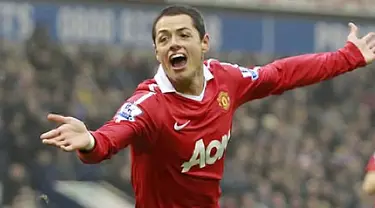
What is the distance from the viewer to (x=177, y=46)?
571cm

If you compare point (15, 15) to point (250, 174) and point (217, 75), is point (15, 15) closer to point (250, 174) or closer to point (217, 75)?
point (250, 174)

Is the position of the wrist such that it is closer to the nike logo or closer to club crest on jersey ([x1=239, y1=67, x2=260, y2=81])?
the nike logo

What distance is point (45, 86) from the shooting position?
40.4 feet

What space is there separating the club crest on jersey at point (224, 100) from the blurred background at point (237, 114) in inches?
229

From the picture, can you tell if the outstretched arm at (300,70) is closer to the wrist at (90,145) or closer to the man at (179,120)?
the man at (179,120)

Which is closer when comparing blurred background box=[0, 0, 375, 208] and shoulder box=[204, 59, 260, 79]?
shoulder box=[204, 59, 260, 79]

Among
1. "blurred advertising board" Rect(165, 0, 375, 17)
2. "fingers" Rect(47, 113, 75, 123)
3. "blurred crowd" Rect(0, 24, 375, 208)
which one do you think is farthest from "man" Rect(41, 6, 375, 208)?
"blurred advertising board" Rect(165, 0, 375, 17)

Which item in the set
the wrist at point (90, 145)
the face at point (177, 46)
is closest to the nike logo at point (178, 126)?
the face at point (177, 46)

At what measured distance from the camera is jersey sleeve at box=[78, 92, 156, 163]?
16.4 feet

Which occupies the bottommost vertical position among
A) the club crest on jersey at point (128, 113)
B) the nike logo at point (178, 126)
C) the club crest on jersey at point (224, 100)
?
the nike logo at point (178, 126)

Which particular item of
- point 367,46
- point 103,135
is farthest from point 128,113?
point 367,46

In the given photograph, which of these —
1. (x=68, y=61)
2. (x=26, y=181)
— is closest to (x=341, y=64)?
(x=26, y=181)

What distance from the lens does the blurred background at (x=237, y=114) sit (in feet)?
39.3

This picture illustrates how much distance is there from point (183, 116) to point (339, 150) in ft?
31.3
